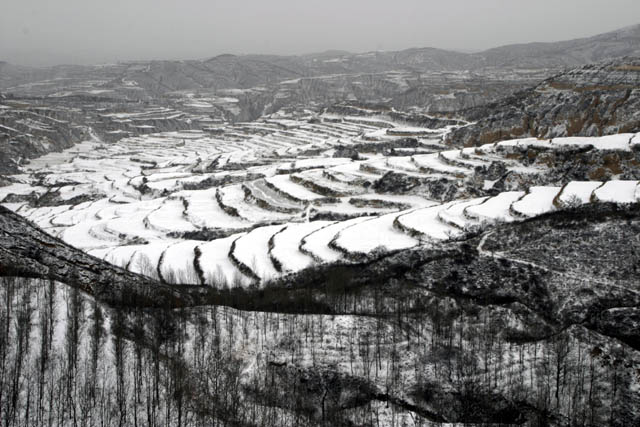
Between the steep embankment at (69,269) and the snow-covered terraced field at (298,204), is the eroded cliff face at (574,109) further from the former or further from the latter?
the steep embankment at (69,269)

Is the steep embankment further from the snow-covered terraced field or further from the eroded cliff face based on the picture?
the eroded cliff face

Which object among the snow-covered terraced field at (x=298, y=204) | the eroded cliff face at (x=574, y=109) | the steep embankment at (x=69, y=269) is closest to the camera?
the steep embankment at (x=69, y=269)

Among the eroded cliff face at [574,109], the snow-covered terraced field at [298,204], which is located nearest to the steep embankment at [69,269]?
the snow-covered terraced field at [298,204]

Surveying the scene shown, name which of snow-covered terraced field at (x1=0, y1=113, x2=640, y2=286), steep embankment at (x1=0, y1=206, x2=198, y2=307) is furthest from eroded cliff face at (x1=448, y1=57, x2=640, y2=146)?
steep embankment at (x1=0, y1=206, x2=198, y2=307)

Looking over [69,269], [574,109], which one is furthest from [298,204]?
[574,109]

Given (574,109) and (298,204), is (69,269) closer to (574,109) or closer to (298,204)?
(298,204)
